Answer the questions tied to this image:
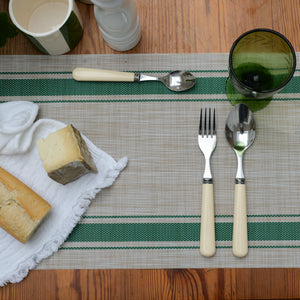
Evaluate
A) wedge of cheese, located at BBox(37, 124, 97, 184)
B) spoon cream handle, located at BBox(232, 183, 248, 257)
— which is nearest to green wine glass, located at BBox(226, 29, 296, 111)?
spoon cream handle, located at BBox(232, 183, 248, 257)

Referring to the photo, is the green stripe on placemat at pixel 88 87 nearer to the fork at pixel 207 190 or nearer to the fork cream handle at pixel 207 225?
the fork at pixel 207 190

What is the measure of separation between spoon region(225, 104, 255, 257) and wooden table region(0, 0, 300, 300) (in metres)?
0.06

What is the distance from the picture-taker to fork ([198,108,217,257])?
0.61 meters

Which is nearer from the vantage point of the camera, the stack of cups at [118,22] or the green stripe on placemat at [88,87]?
the stack of cups at [118,22]

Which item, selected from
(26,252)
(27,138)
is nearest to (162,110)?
(27,138)

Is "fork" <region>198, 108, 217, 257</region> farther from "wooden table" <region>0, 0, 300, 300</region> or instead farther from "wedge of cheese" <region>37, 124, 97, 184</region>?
"wedge of cheese" <region>37, 124, 97, 184</region>

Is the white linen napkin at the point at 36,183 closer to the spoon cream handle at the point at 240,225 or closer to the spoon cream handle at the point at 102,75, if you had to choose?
the spoon cream handle at the point at 102,75

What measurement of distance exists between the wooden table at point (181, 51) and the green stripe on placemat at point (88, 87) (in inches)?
2.5

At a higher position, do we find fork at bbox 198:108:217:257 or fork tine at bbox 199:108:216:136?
fork tine at bbox 199:108:216:136

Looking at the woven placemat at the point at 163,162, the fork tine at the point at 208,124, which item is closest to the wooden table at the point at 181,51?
the woven placemat at the point at 163,162

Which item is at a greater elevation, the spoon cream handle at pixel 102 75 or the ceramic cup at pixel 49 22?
the ceramic cup at pixel 49 22

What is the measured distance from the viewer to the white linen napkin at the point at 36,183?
625 millimetres

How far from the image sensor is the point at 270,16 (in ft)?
2.21

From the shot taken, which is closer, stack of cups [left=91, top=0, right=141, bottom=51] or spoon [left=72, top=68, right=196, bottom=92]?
stack of cups [left=91, top=0, right=141, bottom=51]
